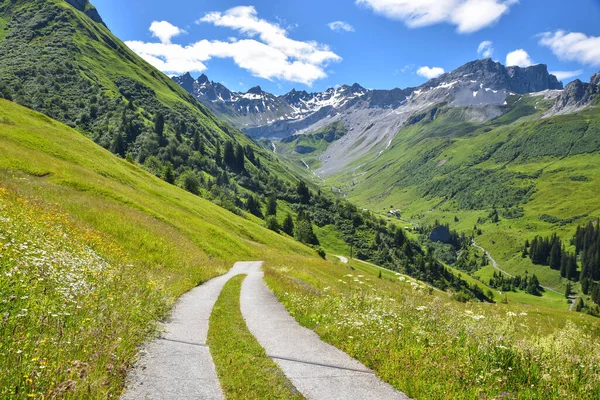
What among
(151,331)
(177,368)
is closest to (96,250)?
(151,331)

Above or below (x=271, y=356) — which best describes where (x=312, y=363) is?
above

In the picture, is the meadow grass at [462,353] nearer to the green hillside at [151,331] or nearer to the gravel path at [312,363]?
the green hillside at [151,331]

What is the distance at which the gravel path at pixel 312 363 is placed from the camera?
8305mm

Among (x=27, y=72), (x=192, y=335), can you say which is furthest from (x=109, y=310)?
(x=27, y=72)

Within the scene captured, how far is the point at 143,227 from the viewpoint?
32.5 m

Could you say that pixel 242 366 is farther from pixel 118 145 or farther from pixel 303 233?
pixel 118 145

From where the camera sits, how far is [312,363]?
10211 mm

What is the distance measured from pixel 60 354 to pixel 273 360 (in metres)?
5.52

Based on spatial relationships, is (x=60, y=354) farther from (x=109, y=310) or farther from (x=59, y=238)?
(x=59, y=238)

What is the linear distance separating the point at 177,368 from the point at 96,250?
45.1ft

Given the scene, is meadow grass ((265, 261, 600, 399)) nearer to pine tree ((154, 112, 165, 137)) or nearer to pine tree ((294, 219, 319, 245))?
pine tree ((294, 219, 319, 245))

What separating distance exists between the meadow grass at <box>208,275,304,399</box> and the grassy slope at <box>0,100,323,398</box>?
7.89ft

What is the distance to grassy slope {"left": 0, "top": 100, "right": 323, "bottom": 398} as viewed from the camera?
686 centimetres

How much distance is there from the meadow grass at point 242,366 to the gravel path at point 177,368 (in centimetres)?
28
